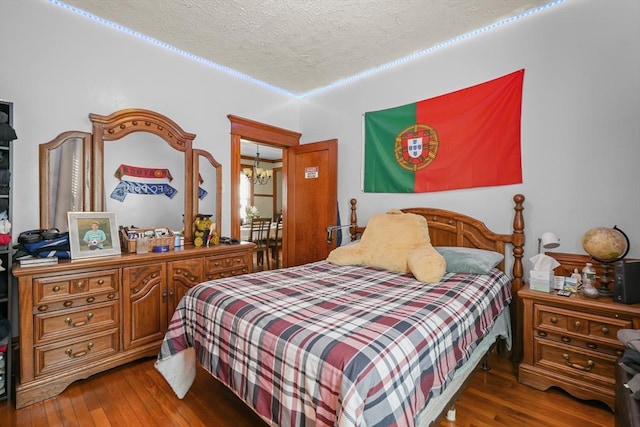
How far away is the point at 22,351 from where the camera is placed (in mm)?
1831

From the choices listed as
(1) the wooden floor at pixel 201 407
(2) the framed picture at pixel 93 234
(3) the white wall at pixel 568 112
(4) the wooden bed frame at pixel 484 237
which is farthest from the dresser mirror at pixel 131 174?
(3) the white wall at pixel 568 112

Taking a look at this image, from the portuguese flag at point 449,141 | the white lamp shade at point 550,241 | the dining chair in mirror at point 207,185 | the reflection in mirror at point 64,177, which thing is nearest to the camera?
the white lamp shade at point 550,241

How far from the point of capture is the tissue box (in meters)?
2.05

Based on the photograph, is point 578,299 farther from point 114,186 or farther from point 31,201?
point 31,201

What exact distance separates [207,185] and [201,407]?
2055 mm

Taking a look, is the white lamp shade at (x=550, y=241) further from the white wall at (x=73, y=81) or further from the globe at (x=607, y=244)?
the white wall at (x=73, y=81)

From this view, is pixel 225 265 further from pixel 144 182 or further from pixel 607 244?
pixel 607 244

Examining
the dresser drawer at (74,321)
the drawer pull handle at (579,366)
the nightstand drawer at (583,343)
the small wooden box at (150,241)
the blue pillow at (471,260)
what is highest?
the small wooden box at (150,241)

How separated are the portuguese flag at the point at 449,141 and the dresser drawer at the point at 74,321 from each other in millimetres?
2592

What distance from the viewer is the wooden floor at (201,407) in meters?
1.71

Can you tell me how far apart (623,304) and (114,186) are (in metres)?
3.68

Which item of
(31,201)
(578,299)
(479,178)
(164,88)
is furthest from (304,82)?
(578,299)

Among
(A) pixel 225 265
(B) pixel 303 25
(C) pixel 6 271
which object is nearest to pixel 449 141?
(B) pixel 303 25

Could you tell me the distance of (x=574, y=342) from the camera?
75.4 inches
